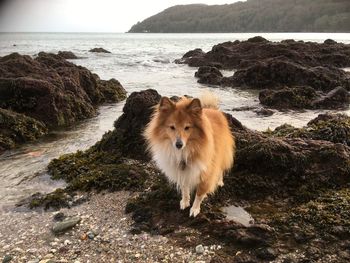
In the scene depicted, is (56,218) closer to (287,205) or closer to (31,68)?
(287,205)

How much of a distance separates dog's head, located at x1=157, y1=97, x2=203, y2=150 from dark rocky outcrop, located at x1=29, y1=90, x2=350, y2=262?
1136 millimetres

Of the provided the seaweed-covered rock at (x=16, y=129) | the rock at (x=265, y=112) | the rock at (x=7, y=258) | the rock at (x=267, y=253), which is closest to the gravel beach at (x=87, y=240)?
the rock at (x=7, y=258)

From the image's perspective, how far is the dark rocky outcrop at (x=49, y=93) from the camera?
1220cm

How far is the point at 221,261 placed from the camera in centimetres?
461

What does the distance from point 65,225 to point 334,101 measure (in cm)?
1228

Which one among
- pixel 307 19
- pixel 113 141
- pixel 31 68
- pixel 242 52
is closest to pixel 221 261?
pixel 113 141

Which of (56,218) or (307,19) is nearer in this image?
(56,218)

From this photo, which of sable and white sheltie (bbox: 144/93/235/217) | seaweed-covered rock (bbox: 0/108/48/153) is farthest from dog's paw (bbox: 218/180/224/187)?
seaweed-covered rock (bbox: 0/108/48/153)

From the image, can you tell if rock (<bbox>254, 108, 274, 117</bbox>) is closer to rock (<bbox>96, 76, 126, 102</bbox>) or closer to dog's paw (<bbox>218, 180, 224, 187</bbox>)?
rock (<bbox>96, 76, 126, 102</bbox>)

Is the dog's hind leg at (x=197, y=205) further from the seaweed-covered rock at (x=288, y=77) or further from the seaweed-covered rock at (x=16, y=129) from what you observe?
the seaweed-covered rock at (x=288, y=77)

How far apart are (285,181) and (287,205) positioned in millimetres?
524

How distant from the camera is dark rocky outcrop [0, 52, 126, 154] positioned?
12.2m

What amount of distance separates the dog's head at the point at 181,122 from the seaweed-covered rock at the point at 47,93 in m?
7.58

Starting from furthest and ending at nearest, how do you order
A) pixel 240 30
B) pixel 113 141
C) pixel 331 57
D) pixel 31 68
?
pixel 240 30 < pixel 331 57 < pixel 31 68 < pixel 113 141
